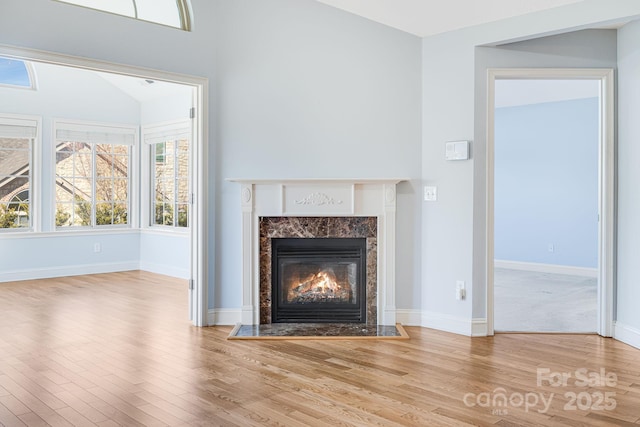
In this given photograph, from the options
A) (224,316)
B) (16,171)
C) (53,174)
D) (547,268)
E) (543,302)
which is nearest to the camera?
(224,316)

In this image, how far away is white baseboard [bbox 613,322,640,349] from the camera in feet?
13.4

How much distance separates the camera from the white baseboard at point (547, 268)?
7.61 metres

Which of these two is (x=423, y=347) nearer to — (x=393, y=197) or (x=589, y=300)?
(x=393, y=197)

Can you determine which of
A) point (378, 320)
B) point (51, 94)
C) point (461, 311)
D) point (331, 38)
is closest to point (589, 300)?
point (461, 311)

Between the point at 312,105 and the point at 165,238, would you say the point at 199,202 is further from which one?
the point at 165,238

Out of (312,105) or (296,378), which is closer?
(296,378)

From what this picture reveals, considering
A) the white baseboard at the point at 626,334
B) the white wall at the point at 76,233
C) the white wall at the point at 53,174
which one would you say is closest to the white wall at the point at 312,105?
the white baseboard at the point at 626,334

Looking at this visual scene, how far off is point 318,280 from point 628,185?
8.85 feet

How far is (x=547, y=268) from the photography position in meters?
8.00

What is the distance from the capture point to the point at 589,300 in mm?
5949

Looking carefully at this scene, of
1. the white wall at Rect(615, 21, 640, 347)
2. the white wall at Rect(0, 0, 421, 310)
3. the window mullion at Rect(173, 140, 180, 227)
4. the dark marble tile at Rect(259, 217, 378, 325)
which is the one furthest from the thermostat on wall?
the window mullion at Rect(173, 140, 180, 227)

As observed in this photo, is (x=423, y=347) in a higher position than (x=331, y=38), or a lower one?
lower

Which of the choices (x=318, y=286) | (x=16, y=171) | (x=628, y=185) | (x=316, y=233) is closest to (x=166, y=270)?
(x=16, y=171)

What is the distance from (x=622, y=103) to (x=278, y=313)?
3.40 m
